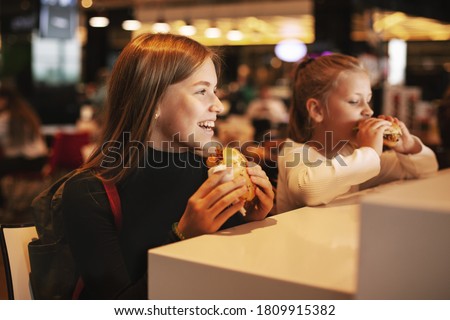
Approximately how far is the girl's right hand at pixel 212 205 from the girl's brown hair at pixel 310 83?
1.01 meters

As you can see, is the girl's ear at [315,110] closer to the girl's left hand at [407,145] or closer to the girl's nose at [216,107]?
the girl's left hand at [407,145]

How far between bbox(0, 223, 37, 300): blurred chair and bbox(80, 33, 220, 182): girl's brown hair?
1.02 ft

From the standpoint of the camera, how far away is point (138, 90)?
1.79 meters

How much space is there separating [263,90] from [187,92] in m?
9.66

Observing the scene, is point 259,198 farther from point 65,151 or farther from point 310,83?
point 65,151

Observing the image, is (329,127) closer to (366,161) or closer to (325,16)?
(366,161)

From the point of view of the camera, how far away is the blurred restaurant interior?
6.95 meters

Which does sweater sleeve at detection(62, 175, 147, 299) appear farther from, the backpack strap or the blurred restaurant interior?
the blurred restaurant interior

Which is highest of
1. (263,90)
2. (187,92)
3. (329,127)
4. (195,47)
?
(195,47)

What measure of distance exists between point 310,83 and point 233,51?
19.6m

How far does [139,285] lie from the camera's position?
4.78 ft

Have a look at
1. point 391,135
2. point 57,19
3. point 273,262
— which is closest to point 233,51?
point 57,19
